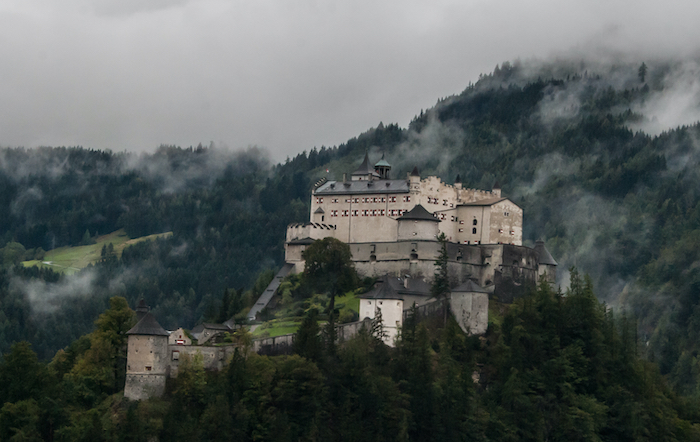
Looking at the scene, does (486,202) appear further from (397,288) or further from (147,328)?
(147,328)

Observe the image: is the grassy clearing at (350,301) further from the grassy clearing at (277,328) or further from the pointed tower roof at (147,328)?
the pointed tower roof at (147,328)

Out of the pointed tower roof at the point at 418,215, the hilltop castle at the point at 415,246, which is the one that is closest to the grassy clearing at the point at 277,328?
the hilltop castle at the point at 415,246

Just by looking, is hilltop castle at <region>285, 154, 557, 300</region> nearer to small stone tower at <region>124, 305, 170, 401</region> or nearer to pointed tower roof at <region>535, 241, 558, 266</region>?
pointed tower roof at <region>535, 241, 558, 266</region>

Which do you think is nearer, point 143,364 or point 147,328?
point 147,328

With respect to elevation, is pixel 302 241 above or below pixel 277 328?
above

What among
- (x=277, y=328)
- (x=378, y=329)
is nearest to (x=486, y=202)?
(x=378, y=329)

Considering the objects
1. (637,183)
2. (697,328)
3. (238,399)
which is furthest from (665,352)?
(238,399)

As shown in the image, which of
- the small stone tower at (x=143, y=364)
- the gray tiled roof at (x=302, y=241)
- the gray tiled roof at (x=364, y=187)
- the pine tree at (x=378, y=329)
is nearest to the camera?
the small stone tower at (x=143, y=364)

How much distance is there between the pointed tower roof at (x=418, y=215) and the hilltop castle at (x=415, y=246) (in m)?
0.09

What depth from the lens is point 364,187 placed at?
11031 cm

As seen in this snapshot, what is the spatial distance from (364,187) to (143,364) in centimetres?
3616

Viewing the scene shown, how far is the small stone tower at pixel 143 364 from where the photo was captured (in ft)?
262

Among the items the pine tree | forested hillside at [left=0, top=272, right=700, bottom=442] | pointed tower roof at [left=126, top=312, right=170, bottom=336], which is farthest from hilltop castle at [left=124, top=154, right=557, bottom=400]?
pointed tower roof at [left=126, top=312, right=170, bottom=336]

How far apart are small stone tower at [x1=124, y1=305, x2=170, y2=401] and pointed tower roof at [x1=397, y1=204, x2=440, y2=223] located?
30.5 meters
